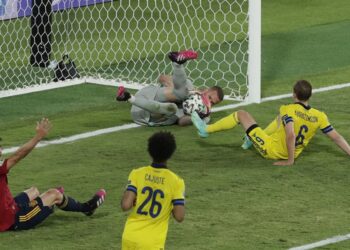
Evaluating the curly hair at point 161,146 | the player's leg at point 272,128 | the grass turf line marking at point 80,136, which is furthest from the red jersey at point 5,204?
the player's leg at point 272,128

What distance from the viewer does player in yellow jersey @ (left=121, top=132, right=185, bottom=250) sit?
26.4 feet

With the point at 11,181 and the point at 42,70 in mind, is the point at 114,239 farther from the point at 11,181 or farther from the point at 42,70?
the point at 42,70

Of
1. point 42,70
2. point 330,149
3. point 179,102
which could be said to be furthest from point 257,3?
point 42,70

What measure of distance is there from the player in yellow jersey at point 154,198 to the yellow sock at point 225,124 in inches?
167

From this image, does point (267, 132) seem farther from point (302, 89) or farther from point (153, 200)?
point (153, 200)

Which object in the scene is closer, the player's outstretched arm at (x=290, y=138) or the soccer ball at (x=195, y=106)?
the player's outstretched arm at (x=290, y=138)

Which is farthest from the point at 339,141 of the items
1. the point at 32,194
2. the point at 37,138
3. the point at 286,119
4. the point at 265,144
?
the point at 37,138

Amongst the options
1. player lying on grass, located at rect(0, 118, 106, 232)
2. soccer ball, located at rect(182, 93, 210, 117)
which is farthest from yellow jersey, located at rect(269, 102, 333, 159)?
player lying on grass, located at rect(0, 118, 106, 232)

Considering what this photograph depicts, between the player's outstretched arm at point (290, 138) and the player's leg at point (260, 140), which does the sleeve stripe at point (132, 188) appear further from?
the player's leg at point (260, 140)

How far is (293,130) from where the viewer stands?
11.5 metres

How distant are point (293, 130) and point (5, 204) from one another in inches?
131

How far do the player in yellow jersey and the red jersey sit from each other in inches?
63.0

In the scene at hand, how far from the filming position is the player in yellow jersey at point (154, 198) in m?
8.04

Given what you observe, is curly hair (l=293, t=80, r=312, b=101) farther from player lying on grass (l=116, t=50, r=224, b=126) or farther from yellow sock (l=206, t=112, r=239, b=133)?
player lying on grass (l=116, t=50, r=224, b=126)
